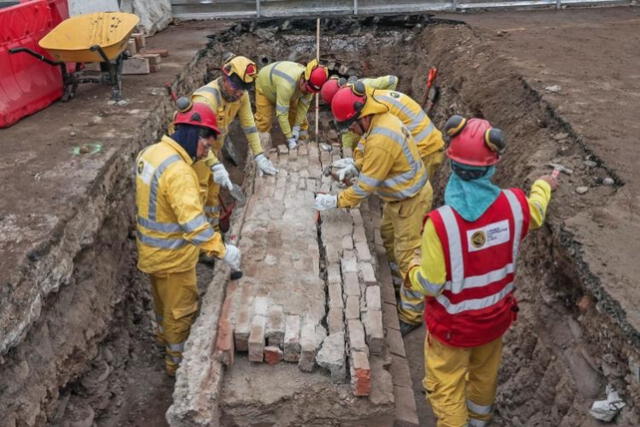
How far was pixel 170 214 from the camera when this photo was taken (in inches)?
162

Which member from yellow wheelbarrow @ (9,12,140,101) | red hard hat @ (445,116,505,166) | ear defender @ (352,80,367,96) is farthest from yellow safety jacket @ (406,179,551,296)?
yellow wheelbarrow @ (9,12,140,101)

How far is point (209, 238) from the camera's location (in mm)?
3902

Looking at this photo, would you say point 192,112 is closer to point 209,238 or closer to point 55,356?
point 209,238

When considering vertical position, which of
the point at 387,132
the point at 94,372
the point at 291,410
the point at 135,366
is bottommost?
the point at 135,366

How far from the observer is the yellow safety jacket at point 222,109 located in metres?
5.86

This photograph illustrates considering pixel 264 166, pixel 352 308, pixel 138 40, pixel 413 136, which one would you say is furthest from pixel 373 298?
pixel 138 40

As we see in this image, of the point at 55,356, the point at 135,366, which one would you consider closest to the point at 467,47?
the point at 135,366

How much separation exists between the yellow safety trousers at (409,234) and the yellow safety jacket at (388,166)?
11 centimetres

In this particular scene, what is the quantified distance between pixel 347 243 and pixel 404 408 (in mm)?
1677

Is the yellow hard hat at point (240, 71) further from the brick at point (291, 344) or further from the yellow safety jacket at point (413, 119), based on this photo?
the brick at point (291, 344)

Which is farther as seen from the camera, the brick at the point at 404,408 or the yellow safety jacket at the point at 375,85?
the yellow safety jacket at the point at 375,85

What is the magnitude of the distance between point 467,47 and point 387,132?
5191 mm

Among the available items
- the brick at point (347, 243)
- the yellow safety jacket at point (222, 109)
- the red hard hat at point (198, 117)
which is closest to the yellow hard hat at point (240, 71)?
the yellow safety jacket at point (222, 109)

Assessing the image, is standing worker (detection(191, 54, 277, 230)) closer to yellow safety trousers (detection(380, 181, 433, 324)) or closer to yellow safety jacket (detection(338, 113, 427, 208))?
yellow safety jacket (detection(338, 113, 427, 208))
